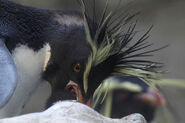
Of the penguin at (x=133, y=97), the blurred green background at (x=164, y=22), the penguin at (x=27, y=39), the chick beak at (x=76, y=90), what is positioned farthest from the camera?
the blurred green background at (x=164, y=22)

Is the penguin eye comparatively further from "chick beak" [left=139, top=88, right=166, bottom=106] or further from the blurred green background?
the blurred green background

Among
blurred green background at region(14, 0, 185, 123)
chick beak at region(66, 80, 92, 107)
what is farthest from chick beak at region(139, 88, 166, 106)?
blurred green background at region(14, 0, 185, 123)

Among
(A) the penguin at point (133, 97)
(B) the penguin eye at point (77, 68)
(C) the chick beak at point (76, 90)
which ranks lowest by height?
(A) the penguin at point (133, 97)

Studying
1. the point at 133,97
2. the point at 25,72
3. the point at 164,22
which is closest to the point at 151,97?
the point at 133,97

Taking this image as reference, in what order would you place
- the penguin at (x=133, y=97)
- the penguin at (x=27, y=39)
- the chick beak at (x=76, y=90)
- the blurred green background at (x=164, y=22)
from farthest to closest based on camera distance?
the blurred green background at (x=164, y=22) < the penguin at (x=133, y=97) < the chick beak at (x=76, y=90) < the penguin at (x=27, y=39)

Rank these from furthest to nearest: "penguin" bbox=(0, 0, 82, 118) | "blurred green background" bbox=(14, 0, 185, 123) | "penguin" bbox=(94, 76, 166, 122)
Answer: "blurred green background" bbox=(14, 0, 185, 123)
"penguin" bbox=(94, 76, 166, 122)
"penguin" bbox=(0, 0, 82, 118)

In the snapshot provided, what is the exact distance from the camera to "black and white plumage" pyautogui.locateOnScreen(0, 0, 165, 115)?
6.38 ft

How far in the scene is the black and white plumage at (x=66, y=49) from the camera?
1945 millimetres

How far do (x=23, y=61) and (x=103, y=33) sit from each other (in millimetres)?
401

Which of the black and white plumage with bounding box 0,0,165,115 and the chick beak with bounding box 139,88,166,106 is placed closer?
Answer: the black and white plumage with bounding box 0,0,165,115

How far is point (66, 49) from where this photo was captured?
2.07 meters

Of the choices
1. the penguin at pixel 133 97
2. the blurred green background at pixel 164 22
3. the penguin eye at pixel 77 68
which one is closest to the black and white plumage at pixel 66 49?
the penguin eye at pixel 77 68

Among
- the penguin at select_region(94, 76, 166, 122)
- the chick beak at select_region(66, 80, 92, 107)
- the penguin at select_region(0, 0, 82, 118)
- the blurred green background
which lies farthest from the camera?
the blurred green background

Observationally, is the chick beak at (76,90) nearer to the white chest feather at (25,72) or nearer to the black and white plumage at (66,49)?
the black and white plumage at (66,49)
